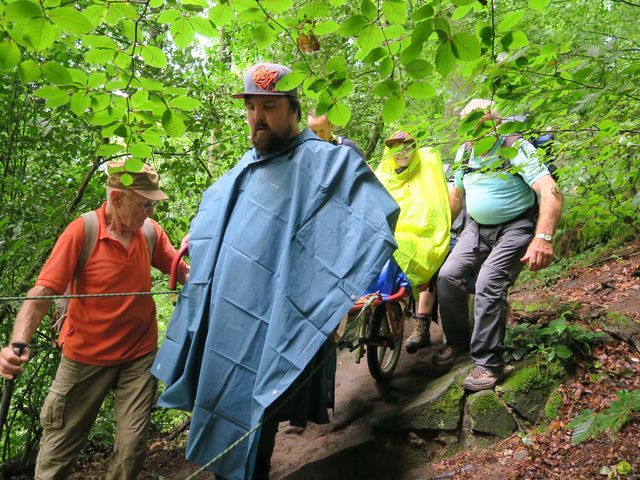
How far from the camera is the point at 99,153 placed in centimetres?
218

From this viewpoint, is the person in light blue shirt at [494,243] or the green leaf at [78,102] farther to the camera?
the person in light blue shirt at [494,243]

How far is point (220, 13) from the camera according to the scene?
1.88m

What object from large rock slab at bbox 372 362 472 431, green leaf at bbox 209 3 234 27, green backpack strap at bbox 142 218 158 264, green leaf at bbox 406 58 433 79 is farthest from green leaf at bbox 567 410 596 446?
green backpack strap at bbox 142 218 158 264

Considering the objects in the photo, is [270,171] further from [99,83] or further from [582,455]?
[582,455]

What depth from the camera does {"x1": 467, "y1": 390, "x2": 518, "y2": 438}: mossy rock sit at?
11.3 ft

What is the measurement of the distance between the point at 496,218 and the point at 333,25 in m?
2.41

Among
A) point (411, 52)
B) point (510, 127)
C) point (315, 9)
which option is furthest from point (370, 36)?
point (510, 127)

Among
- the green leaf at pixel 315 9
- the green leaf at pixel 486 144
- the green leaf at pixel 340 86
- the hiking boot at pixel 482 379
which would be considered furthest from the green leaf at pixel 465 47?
the hiking boot at pixel 482 379

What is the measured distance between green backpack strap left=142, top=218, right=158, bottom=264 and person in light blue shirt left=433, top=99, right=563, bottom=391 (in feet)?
7.33

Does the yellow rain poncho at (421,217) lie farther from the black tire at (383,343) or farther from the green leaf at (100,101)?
the green leaf at (100,101)

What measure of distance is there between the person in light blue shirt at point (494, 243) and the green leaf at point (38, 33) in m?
2.47

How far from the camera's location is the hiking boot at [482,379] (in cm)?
360

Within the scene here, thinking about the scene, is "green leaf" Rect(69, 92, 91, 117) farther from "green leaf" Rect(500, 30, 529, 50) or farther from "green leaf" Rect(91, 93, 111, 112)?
"green leaf" Rect(500, 30, 529, 50)

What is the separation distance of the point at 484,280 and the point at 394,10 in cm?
251
